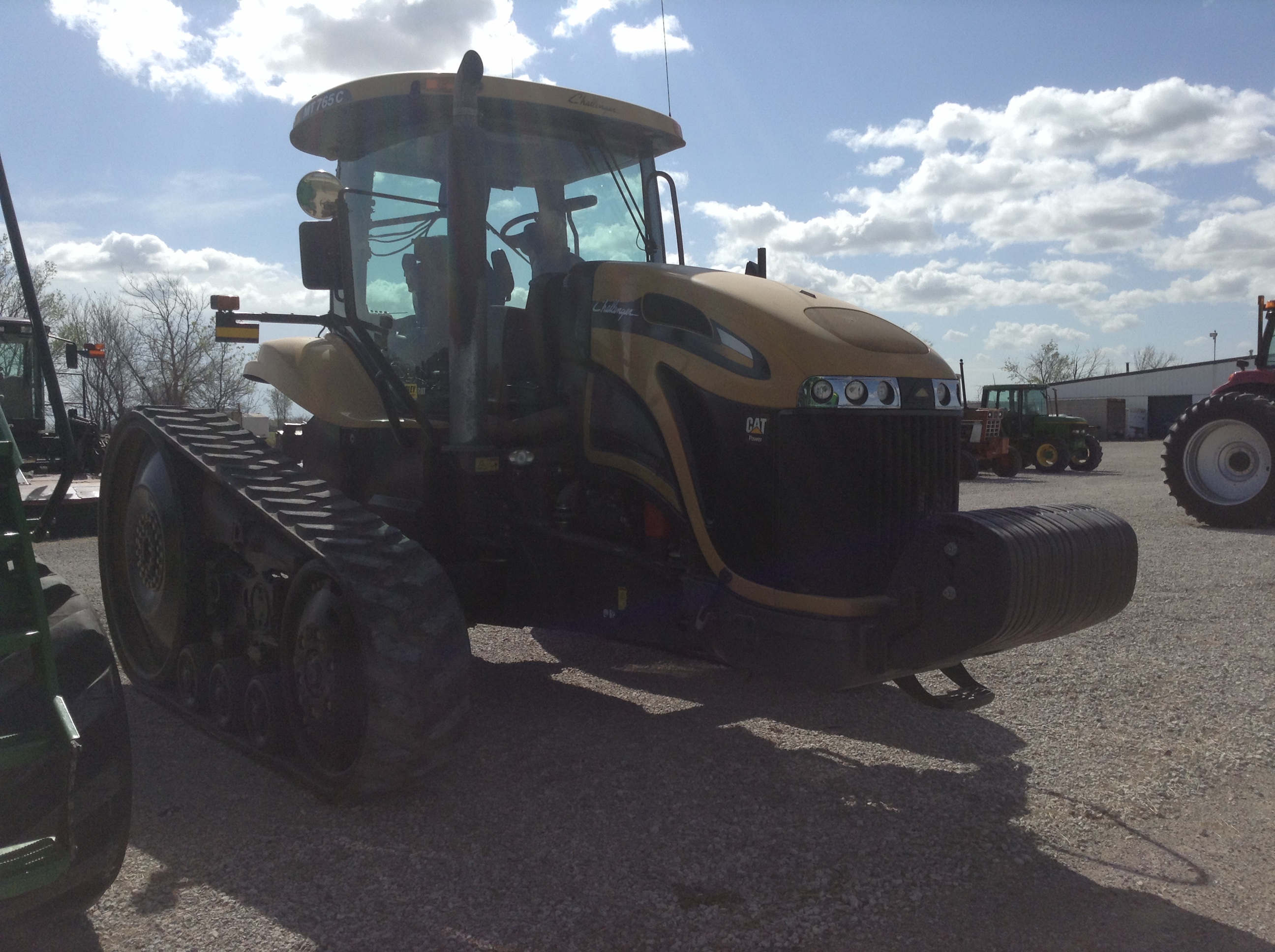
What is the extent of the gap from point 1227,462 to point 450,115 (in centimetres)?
1123

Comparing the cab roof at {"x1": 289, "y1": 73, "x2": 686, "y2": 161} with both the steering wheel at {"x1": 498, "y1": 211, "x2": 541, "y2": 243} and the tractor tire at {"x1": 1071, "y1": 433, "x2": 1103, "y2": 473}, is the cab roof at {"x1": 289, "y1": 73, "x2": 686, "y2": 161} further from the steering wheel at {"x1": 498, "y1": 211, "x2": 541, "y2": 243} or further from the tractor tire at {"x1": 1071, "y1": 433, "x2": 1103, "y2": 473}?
the tractor tire at {"x1": 1071, "y1": 433, "x2": 1103, "y2": 473}

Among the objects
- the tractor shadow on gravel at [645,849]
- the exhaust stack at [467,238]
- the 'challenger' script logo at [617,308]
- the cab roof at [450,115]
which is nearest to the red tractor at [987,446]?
the cab roof at [450,115]

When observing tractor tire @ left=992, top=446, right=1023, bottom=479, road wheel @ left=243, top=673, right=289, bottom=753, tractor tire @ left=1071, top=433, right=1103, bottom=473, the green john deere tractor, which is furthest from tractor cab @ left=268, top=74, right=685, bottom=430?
tractor tire @ left=1071, top=433, right=1103, bottom=473

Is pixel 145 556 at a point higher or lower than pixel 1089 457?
higher

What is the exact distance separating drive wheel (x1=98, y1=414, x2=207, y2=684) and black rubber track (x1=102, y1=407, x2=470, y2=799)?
941 mm

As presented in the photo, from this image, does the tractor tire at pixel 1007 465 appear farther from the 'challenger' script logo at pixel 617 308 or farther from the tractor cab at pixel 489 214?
the 'challenger' script logo at pixel 617 308

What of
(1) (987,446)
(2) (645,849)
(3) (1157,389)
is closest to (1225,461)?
(1) (987,446)

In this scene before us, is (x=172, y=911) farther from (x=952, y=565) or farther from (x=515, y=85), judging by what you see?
(x=515, y=85)

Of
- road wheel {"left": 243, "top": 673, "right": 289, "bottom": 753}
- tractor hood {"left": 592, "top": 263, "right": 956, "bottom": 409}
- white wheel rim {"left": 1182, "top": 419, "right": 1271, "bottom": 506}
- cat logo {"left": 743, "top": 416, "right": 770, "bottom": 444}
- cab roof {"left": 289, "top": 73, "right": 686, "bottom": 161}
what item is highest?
cab roof {"left": 289, "top": 73, "right": 686, "bottom": 161}

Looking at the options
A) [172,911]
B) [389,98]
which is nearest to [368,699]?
[172,911]

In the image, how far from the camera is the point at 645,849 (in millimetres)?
3428

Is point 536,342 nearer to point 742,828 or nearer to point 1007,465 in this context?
point 742,828

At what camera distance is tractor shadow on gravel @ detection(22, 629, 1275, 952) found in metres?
2.92

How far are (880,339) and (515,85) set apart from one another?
6.32 feet
